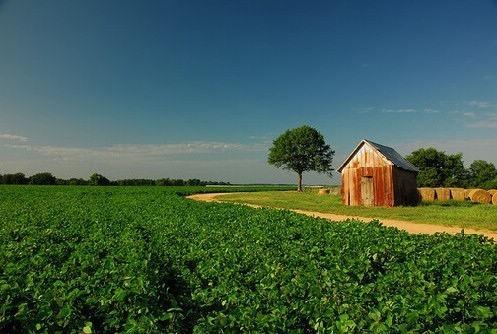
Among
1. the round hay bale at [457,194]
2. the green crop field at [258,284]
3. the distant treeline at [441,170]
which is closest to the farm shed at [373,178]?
the round hay bale at [457,194]

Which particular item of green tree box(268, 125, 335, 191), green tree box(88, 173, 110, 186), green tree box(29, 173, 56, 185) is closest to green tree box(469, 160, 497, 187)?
green tree box(268, 125, 335, 191)

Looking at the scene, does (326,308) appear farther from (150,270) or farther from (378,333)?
(150,270)

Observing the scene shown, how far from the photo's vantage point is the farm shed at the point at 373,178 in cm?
3241

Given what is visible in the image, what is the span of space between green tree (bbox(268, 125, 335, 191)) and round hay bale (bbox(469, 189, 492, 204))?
120 ft

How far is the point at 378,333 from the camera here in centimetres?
419

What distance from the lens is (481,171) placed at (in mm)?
75125

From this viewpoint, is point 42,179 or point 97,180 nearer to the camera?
point 42,179

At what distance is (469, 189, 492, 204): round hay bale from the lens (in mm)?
36725

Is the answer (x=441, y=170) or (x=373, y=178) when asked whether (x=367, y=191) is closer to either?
(x=373, y=178)

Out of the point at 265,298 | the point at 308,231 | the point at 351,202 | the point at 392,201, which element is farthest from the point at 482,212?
the point at 265,298

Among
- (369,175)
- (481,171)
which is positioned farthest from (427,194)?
(481,171)

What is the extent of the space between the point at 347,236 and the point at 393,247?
1586mm

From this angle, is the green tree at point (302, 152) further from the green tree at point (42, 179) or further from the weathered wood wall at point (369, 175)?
the green tree at point (42, 179)

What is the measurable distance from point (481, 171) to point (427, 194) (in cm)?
4411
